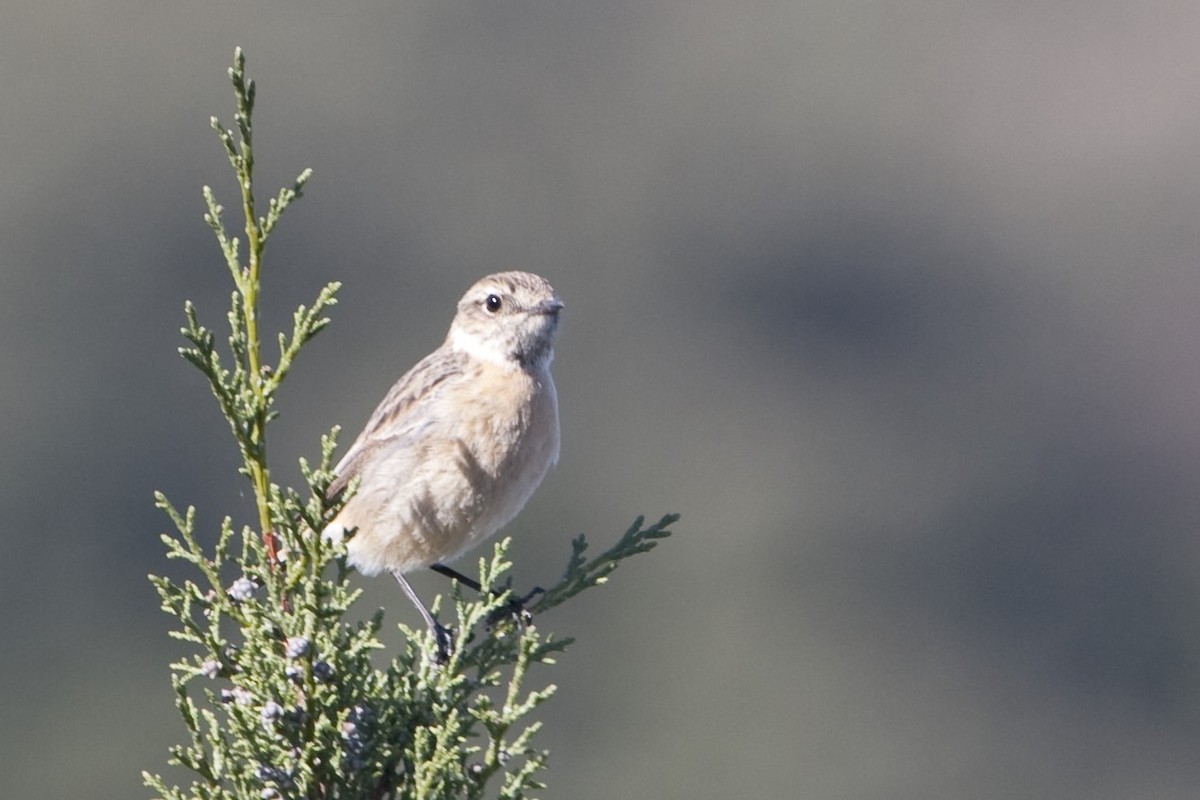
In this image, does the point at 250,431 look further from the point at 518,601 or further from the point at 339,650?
the point at 518,601

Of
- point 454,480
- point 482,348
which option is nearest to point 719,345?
point 482,348

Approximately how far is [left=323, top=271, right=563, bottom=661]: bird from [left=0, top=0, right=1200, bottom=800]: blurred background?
52.4m

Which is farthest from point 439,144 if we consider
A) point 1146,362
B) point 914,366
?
point 1146,362

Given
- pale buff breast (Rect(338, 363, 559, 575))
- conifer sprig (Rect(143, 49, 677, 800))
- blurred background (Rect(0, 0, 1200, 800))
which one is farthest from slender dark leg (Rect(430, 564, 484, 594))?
blurred background (Rect(0, 0, 1200, 800))

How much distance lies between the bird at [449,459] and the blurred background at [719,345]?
5239 cm

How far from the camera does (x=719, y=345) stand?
112m

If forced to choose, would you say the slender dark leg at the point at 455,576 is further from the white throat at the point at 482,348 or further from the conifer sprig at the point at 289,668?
the conifer sprig at the point at 289,668

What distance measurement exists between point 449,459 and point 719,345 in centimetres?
10351

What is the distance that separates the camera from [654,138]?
141 meters

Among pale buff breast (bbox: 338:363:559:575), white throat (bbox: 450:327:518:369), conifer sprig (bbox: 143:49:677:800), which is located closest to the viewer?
conifer sprig (bbox: 143:49:677:800)

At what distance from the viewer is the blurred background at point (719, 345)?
79.7 meters

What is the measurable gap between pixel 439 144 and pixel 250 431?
120333 mm

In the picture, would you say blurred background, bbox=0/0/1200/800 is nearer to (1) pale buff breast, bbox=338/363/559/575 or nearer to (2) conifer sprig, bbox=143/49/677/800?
(1) pale buff breast, bbox=338/363/559/575

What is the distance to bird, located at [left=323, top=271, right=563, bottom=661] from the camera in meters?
9.25
